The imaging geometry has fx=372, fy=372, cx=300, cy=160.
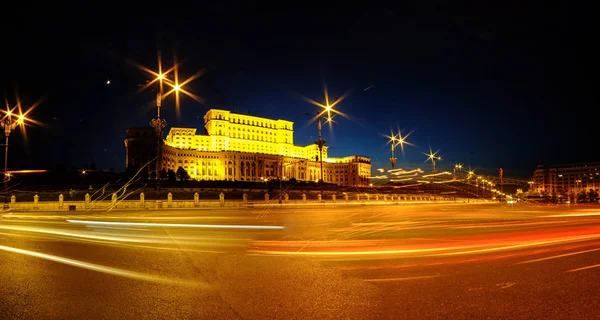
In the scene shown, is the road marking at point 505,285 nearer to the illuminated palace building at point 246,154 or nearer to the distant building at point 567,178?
the illuminated palace building at point 246,154

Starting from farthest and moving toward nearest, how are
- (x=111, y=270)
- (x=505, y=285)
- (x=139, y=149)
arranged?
1. (x=139, y=149)
2. (x=111, y=270)
3. (x=505, y=285)

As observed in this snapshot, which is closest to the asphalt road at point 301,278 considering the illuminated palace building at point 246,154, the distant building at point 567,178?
the illuminated palace building at point 246,154

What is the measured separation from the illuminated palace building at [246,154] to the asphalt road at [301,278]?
107 meters

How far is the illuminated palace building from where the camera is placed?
126 meters

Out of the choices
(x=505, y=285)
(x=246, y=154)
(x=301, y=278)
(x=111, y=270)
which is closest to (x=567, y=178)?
(x=246, y=154)

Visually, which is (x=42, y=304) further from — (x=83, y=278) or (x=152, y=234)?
(x=152, y=234)

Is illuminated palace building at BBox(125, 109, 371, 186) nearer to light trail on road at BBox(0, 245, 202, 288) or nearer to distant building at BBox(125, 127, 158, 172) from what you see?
distant building at BBox(125, 127, 158, 172)

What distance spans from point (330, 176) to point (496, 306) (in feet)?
494

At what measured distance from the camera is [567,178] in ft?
448

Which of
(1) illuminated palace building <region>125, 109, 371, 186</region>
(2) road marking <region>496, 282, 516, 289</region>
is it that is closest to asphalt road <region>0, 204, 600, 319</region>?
(2) road marking <region>496, 282, 516, 289</region>

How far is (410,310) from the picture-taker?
4.41 m

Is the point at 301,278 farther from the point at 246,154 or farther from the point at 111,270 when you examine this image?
the point at 246,154

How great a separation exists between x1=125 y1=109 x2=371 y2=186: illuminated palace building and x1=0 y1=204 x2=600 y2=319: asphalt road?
351ft

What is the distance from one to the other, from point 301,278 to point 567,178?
163 metres
